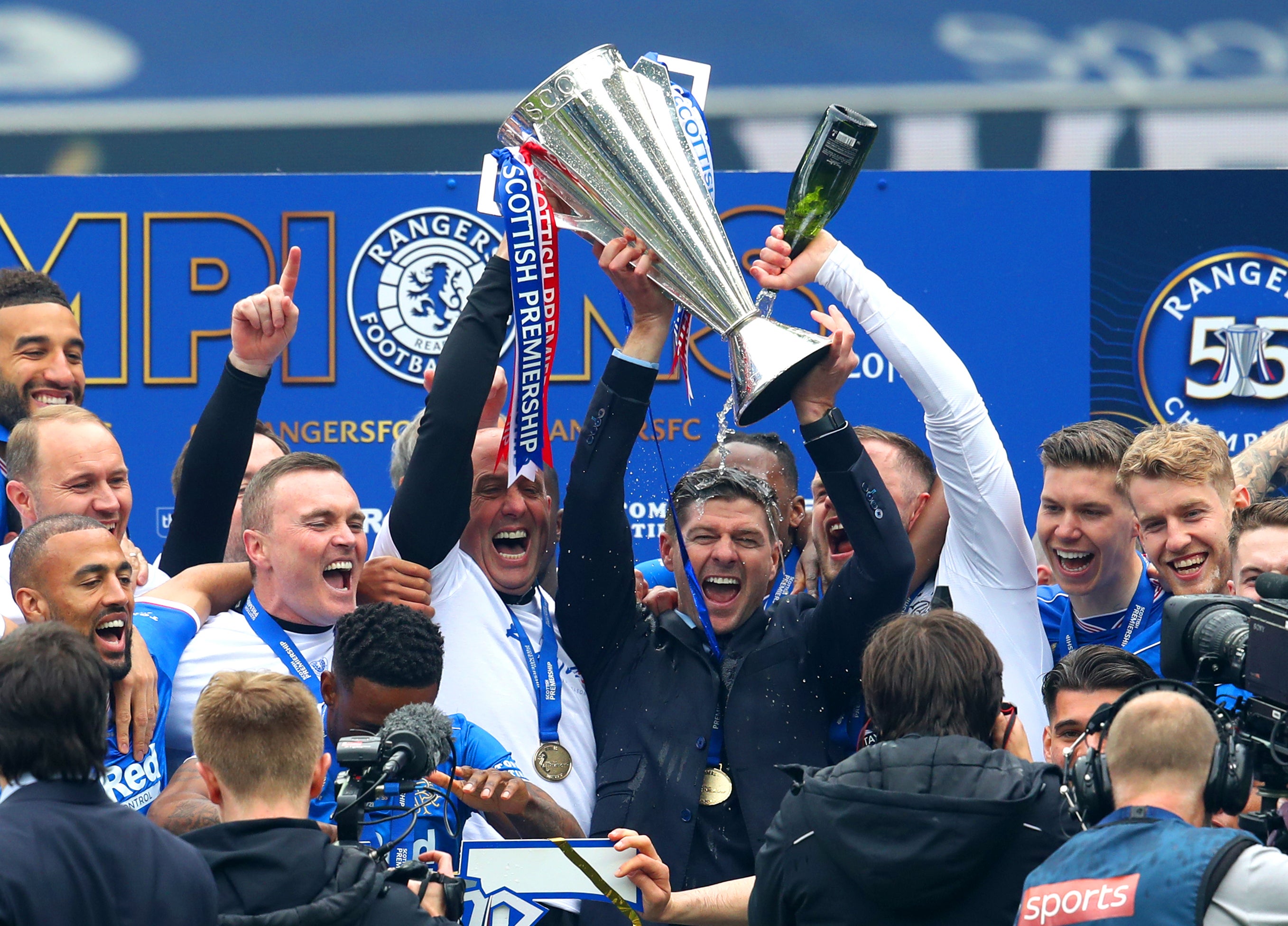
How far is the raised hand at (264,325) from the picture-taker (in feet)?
11.7

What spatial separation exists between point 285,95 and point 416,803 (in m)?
2.77

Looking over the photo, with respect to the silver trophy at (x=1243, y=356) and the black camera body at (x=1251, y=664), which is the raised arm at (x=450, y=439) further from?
the silver trophy at (x=1243, y=356)

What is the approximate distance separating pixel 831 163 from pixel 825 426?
539mm

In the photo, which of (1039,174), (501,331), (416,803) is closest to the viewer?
(416,803)

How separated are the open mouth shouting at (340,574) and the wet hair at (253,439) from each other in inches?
23.3

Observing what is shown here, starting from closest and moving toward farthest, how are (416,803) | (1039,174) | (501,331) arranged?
(416,803) → (501,331) → (1039,174)

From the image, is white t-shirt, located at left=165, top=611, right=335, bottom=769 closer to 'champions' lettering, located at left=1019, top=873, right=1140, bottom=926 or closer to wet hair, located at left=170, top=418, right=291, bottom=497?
wet hair, located at left=170, top=418, right=291, bottom=497

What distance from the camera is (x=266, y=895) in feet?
7.32

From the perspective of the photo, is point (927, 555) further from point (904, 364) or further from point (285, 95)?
point (285, 95)

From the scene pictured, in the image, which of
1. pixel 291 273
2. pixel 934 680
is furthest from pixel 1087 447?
pixel 291 273

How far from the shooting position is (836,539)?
3902 mm

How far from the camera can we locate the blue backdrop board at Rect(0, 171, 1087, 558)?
4.74m

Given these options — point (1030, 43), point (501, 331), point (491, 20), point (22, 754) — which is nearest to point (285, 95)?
point (491, 20)

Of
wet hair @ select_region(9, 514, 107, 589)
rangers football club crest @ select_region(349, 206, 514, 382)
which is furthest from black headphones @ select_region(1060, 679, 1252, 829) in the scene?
rangers football club crest @ select_region(349, 206, 514, 382)
